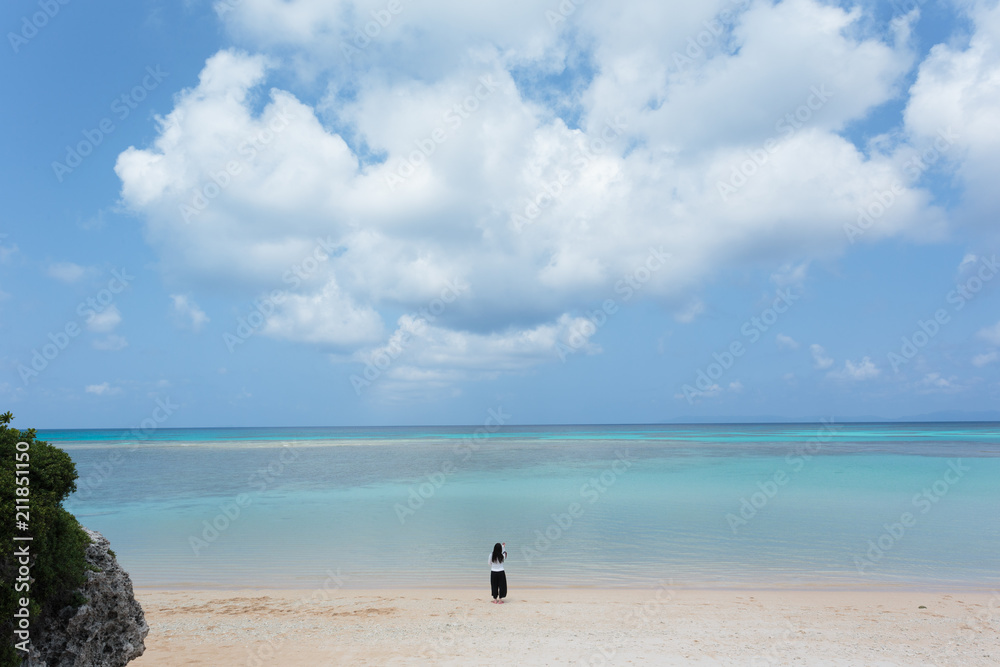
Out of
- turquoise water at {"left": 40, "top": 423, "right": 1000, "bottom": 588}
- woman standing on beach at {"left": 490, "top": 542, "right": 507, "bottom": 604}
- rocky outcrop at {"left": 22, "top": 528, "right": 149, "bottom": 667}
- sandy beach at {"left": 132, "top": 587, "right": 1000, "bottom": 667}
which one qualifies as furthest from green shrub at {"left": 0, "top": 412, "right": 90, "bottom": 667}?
turquoise water at {"left": 40, "top": 423, "right": 1000, "bottom": 588}

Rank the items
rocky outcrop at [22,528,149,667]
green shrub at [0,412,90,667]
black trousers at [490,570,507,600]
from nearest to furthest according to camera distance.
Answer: green shrub at [0,412,90,667]
rocky outcrop at [22,528,149,667]
black trousers at [490,570,507,600]

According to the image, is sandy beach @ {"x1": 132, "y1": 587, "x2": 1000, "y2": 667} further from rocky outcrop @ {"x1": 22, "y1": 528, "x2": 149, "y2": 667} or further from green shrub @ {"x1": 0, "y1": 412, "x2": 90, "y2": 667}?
green shrub @ {"x1": 0, "y1": 412, "x2": 90, "y2": 667}

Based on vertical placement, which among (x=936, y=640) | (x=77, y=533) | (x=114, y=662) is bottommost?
(x=936, y=640)

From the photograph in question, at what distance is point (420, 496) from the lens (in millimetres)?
26469

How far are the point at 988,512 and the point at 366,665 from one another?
75.1ft

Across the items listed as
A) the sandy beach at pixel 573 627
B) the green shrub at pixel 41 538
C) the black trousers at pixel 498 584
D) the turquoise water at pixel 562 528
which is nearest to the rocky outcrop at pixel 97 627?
the green shrub at pixel 41 538

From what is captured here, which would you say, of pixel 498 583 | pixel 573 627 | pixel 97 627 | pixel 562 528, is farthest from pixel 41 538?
pixel 562 528

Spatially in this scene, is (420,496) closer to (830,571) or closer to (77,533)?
(830,571)

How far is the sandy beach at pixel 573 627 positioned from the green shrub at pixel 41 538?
3.98m

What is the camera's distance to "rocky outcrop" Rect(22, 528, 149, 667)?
5449 mm

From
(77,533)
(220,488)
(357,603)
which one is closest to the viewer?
(77,533)

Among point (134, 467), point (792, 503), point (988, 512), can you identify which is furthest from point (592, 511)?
point (134, 467)

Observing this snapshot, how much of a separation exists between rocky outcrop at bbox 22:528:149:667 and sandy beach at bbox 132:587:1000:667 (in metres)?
3.00

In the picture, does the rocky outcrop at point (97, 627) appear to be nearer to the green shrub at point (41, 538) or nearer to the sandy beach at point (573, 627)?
the green shrub at point (41, 538)
